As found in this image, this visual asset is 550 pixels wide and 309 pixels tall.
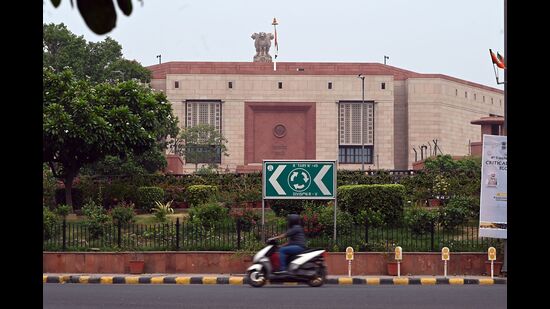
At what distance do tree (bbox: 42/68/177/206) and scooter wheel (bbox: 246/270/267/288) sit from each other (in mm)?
12150

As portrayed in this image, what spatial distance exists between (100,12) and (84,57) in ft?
149

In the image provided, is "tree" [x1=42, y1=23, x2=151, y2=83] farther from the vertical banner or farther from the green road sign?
the vertical banner

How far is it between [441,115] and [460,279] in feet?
174

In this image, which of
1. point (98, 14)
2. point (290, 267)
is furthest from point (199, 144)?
point (98, 14)

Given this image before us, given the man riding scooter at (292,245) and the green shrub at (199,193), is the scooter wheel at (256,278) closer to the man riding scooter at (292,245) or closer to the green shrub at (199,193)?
the man riding scooter at (292,245)

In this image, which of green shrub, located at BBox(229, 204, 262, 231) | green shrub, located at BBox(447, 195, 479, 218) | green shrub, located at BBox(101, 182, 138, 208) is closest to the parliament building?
green shrub, located at BBox(101, 182, 138, 208)

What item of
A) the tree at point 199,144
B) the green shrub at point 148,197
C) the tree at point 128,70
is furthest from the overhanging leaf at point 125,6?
the tree at point 199,144

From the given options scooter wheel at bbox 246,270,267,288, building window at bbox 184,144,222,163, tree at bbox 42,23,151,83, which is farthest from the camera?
building window at bbox 184,144,222,163

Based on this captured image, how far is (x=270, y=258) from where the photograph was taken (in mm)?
15367

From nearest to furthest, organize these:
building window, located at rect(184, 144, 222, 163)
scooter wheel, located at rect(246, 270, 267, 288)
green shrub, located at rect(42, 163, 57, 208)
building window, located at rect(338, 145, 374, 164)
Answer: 1. scooter wheel, located at rect(246, 270, 267, 288)
2. green shrub, located at rect(42, 163, 57, 208)
3. building window, located at rect(184, 144, 222, 163)
4. building window, located at rect(338, 145, 374, 164)

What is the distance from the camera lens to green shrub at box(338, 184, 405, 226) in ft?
74.6

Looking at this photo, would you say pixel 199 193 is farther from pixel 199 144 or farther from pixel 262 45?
pixel 262 45
